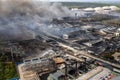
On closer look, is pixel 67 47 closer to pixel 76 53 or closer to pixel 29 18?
pixel 76 53

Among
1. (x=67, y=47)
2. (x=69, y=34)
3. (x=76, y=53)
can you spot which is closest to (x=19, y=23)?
(x=69, y=34)

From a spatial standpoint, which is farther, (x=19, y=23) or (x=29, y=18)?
(x=29, y=18)

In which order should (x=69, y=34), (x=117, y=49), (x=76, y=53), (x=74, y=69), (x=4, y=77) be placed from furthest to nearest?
(x=69, y=34)
(x=117, y=49)
(x=76, y=53)
(x=74, y=69)
(x=4, y=77)

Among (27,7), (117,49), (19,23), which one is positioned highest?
(27,7)

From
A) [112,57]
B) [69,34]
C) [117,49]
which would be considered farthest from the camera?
[69,34]

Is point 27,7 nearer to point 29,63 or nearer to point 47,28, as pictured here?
point 47,28

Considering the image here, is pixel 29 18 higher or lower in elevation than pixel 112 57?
higher

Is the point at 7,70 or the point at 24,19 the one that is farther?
the point at 24,19
